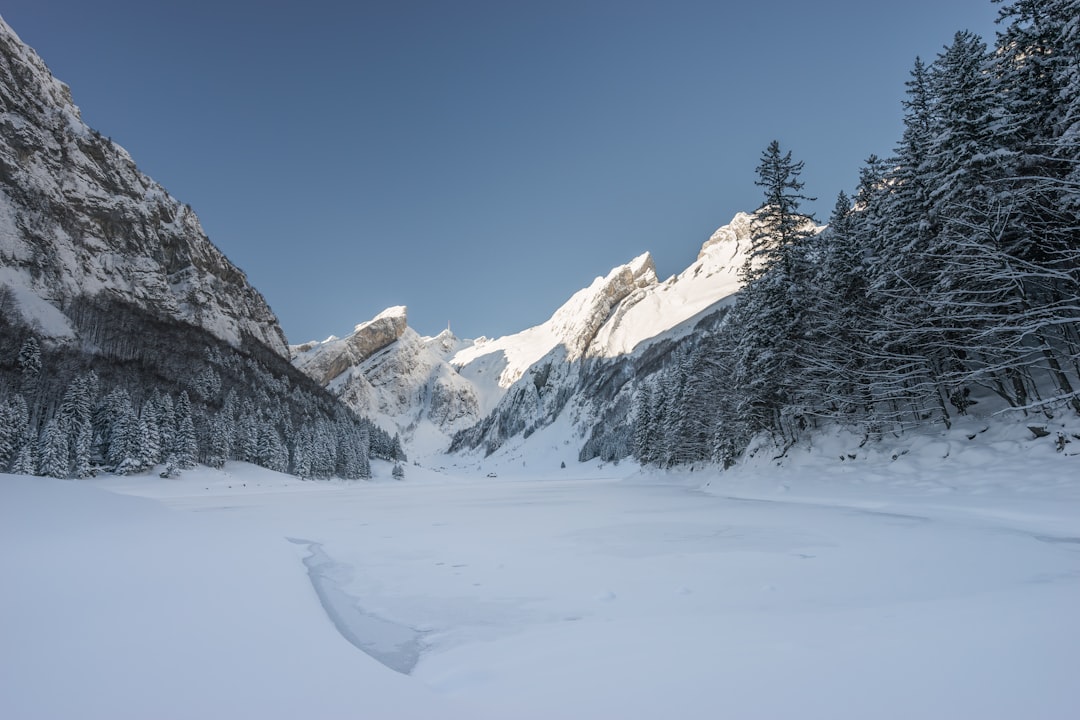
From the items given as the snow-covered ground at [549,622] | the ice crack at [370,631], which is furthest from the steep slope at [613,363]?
the ice crack at [370,631]

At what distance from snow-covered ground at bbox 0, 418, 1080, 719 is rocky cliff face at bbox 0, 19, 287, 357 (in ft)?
302

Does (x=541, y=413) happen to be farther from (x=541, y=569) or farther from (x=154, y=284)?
(x=541, y=569)

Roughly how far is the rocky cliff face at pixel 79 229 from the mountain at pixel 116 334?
0.93 ft

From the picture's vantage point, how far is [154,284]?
99125 mm

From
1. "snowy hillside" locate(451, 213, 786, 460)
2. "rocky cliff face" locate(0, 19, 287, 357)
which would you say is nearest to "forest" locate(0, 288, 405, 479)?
"rocky cliff face" locate(0, 19, 287, 357)

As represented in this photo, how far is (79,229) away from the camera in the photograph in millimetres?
89312

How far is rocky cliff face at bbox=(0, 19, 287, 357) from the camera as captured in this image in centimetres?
7612

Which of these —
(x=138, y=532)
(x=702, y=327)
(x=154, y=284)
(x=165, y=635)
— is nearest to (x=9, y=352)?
(x=154, y=284)

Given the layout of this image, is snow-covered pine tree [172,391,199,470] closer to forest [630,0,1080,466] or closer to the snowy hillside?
forest [630,0,1080,466]

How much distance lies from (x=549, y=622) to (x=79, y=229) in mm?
123422

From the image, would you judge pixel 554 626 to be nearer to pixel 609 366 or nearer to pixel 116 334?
pixel 116 334

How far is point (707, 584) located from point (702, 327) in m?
134

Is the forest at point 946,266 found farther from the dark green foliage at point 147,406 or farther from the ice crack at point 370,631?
the dark green foliage at point 147,406

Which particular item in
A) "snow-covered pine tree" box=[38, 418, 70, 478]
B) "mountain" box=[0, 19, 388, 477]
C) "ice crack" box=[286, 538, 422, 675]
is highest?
"mountain" box=[0, 19, 388, 477]
